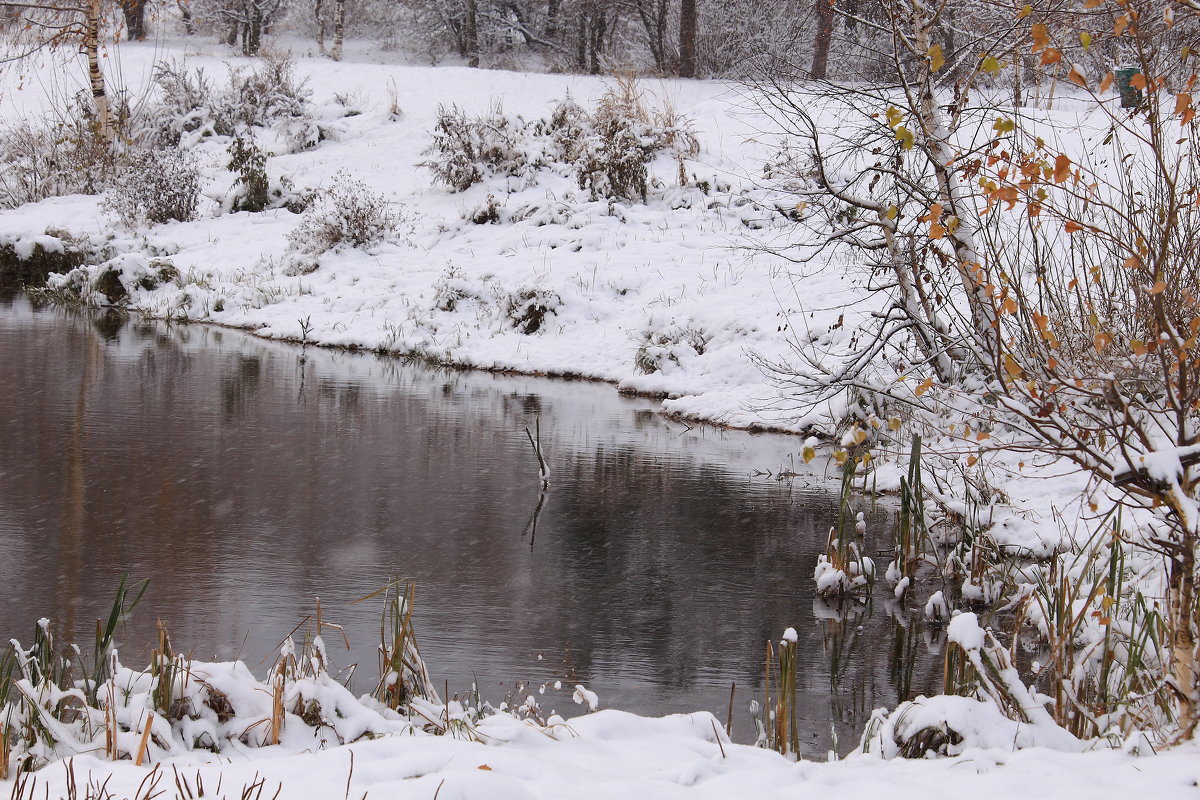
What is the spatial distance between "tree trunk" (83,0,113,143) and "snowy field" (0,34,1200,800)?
204 centimetres

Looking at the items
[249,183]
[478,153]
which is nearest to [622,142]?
[478,153]

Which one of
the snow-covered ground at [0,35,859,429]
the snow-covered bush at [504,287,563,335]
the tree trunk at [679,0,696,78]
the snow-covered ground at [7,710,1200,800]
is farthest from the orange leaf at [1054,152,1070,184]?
the tree trunk at [679,0,696,78]

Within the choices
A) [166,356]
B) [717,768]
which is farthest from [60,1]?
[717,768]

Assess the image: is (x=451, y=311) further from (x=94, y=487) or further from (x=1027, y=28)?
(x=1027, y=28)

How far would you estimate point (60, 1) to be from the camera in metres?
29.9

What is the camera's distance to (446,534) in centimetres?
739

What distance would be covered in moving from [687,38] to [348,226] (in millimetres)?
14612

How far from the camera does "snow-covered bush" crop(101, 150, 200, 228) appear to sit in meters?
20.3

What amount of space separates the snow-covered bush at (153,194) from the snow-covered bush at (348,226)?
328 cm

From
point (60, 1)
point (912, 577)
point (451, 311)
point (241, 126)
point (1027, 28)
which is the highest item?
point (60, 1)

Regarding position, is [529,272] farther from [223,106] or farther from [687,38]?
[687,38]

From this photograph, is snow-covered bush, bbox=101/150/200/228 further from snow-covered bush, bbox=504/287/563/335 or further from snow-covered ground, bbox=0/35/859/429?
snow-covered bush, bbox=504/287/563/335

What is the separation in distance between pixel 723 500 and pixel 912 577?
195 cm

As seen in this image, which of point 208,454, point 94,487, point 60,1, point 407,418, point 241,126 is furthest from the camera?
point 60,1
